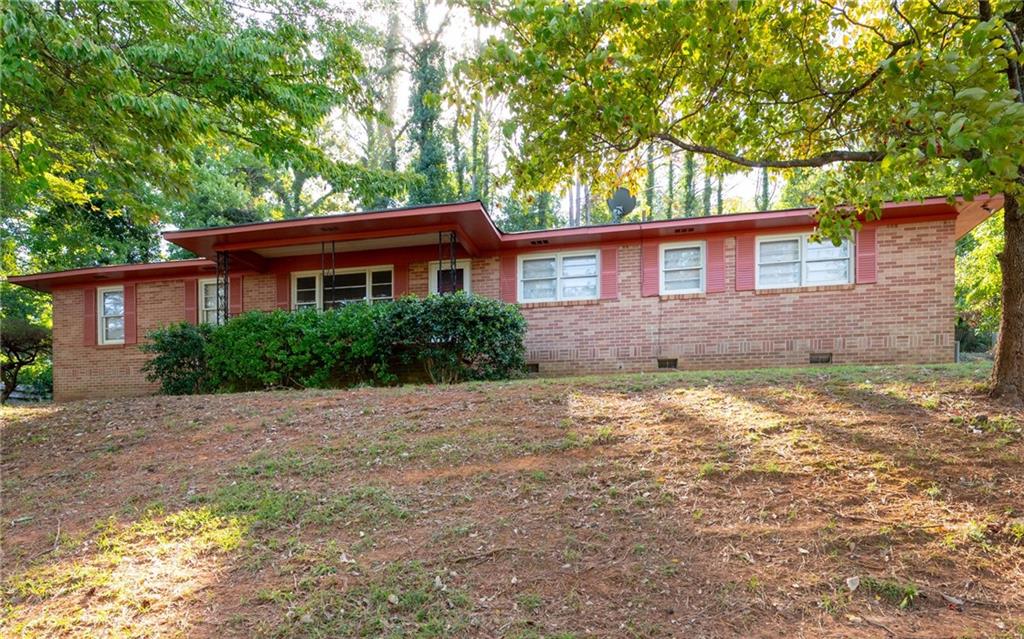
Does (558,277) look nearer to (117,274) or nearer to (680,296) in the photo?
(680,296)

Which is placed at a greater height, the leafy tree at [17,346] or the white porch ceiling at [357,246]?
the white porch ceiling at [357,246]

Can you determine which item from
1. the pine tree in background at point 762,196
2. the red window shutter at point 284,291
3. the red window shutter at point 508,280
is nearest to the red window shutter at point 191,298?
the red window shutter at point 284,291

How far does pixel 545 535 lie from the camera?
123 inches

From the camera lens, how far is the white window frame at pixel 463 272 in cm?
1137

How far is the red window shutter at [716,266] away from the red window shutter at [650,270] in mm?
964

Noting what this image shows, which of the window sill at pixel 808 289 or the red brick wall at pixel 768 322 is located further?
the window sill at pixel 808 289

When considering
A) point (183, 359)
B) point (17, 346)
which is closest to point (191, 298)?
point (183, 359)


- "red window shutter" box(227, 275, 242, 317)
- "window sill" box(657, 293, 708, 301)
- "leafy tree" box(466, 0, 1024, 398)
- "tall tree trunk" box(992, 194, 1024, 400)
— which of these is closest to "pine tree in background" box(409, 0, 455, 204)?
"red window shutter" box(227, 275, 242, 317)

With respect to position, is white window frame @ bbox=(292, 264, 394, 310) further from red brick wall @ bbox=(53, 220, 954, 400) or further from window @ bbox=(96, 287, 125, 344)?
window @ bbox=(96, 287, 125, 344)

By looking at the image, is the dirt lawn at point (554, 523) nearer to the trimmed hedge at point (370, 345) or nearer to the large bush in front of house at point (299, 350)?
the trimmed hedge at point (370, 345)

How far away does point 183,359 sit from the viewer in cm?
1000

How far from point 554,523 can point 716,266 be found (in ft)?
27.0

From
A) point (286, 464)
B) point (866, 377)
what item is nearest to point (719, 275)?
point (866, 377)

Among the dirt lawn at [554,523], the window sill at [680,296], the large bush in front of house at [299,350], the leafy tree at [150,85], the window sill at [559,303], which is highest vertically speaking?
the leafy tree at [150,85]
